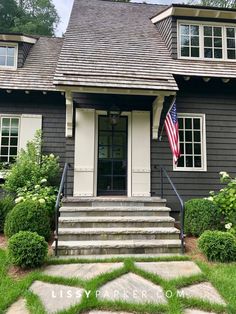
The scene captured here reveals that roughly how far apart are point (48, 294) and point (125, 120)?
4.61 metres

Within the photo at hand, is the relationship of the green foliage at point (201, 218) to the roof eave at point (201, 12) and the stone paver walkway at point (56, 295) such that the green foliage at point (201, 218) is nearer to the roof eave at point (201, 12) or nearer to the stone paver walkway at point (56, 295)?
the stone paver walkway at point (56, 295)

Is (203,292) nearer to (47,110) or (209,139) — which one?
(209,139)

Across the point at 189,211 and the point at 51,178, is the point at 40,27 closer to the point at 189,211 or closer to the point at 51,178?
the point at 51,178

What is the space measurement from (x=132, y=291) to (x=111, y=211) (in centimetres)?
208

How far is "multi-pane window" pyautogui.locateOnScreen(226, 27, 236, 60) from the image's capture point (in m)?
7.37

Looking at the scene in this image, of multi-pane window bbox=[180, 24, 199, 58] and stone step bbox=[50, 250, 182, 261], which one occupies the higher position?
multi-pane window bbox=[180, 24, 199, 58]

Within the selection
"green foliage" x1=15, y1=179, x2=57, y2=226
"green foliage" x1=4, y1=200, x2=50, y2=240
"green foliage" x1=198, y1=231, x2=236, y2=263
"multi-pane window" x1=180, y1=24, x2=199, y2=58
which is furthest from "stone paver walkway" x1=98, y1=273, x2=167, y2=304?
"multi-pane window" x1=180, y1=24, x2=199, y2=58

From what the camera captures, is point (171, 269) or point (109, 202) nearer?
point (171, 269)

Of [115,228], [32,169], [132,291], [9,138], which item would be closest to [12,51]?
[9,138]

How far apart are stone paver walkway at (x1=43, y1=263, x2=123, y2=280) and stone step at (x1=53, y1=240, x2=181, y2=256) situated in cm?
42

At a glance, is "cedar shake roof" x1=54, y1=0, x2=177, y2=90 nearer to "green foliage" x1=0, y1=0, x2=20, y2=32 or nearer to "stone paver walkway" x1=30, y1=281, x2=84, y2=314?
"stone paver walkway" x1=30, y1=281, x2=84, y2=314

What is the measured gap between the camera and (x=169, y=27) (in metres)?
7.42

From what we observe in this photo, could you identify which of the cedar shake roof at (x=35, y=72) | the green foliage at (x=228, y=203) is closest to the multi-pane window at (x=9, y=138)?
the cedar shake roof at (x=35, y=72)

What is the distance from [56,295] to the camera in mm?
3041
